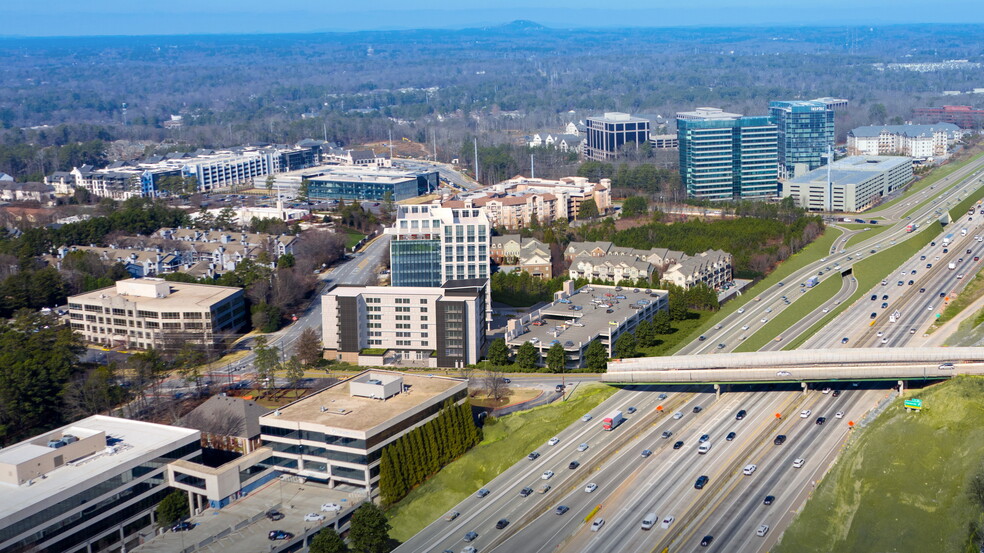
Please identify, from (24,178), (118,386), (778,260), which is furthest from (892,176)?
(24,178)

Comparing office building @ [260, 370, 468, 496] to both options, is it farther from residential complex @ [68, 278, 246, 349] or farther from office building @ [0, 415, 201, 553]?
→ residential complex @ [68, 278, 246, 349]

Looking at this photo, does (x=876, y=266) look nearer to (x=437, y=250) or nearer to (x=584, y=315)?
(x=584, y=315)

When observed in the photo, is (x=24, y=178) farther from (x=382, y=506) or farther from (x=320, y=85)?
(x=320, y=85)

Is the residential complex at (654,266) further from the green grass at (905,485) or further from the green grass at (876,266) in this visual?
the green grass at (905,485)

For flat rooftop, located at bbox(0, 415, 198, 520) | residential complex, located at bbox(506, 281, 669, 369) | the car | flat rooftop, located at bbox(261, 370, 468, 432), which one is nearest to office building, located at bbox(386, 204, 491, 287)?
residential complex, located at bbox(506, 281, 669, 369)

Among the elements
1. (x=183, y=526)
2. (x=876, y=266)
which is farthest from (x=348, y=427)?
(x=876, y=266)

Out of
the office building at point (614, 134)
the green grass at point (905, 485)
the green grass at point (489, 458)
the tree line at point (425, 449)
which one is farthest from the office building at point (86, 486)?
the office building at point (614, 134)
